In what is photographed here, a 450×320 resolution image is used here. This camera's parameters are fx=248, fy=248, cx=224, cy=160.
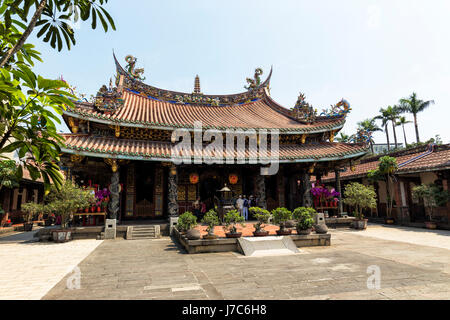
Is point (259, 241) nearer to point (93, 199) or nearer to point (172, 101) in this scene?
point (93, 199)

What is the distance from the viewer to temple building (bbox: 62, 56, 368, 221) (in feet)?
39.6

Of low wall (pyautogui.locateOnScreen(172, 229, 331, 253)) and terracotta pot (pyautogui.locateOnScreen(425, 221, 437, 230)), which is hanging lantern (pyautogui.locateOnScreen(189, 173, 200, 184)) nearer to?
low wall (pyautogui.locateOnScreen(172, 229, 331, 253))

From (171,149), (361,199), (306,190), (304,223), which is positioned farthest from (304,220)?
(171,149)

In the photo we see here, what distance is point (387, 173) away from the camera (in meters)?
16.5

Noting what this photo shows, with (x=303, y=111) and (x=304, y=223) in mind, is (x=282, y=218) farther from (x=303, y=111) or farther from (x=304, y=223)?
(x=303, y=111)

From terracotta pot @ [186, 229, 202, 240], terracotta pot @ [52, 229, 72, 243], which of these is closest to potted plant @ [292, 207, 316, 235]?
terracotta pot @ [186, 229, 202, 240]

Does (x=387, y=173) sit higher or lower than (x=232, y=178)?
higher

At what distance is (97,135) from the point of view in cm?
1266

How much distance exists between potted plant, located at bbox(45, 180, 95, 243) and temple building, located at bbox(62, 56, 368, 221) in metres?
1.33

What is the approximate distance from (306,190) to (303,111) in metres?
5.74

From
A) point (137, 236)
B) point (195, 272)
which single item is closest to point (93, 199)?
point (137, 236)

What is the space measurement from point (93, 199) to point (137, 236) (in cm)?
250

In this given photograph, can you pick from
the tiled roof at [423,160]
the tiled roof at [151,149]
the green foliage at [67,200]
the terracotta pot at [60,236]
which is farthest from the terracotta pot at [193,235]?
the tiled roof at [423,160]

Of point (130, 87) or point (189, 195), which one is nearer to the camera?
point (189, 195)
